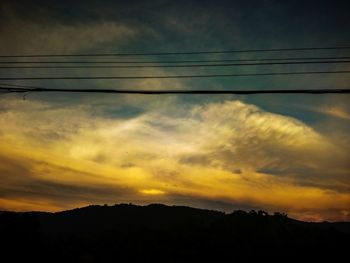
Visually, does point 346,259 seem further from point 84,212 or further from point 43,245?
point 84,212

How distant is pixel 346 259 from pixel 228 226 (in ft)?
93.4

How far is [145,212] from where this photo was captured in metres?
130

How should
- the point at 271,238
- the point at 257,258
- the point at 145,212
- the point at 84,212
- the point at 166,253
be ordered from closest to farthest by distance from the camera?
the point at 257,258, the point at 166,253, the point at 271,238, the point at 145,212, the point at 84,212

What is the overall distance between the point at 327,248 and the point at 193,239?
73.0 feet

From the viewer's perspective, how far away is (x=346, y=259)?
46938mm

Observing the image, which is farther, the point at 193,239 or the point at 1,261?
the point at 193,239

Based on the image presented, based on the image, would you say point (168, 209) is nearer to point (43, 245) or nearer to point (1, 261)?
point (43, 245)

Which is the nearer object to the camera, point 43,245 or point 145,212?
point 43,245

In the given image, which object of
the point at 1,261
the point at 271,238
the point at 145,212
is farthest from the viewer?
the point at 145,212

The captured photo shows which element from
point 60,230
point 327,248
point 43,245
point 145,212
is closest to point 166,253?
point 43,245

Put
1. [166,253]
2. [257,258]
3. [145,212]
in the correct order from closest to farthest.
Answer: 1. [257,258]
2. [166,253]
3. [145,212]

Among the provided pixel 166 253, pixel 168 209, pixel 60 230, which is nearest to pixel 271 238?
pixel 166 253

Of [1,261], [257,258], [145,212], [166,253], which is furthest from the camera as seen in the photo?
[145,212]

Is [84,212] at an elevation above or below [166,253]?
above
